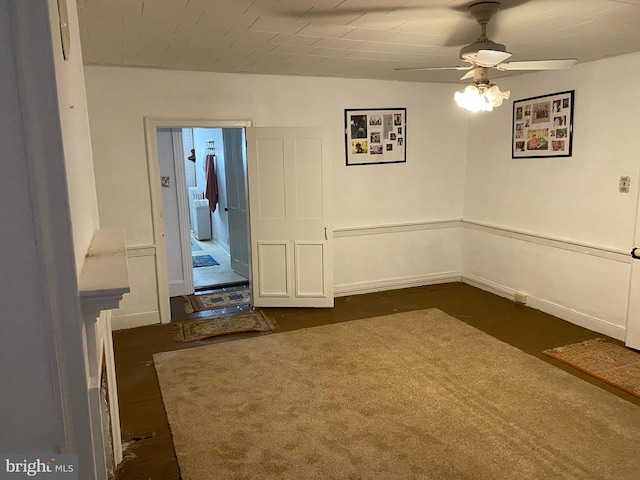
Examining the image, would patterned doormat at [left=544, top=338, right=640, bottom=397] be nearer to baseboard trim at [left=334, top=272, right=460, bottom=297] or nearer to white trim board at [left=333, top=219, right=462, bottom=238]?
baseboard trim at [left=334, top=272, right=460, bottom=297]

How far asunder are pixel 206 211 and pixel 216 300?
13.8ft

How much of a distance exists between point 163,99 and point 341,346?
2.79 meters

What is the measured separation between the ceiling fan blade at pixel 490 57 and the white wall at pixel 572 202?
1870 millimetres

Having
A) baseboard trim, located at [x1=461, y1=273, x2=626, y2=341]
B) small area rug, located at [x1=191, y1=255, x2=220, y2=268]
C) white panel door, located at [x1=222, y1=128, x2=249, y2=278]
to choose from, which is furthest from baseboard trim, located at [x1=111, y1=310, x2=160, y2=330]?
baseboard trim, located at [x1=461, y1=273, x2=626, y2=341]

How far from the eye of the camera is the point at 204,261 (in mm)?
7516

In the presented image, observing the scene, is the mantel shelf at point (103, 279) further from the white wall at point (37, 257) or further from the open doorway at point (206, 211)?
the open doorway at point (206, 211)

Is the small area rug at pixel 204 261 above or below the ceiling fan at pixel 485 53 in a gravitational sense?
below

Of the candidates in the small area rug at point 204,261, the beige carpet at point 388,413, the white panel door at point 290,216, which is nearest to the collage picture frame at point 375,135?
the white panel door at point 290,216

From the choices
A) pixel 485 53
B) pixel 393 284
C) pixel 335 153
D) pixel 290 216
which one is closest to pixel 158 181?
pixel 290 216

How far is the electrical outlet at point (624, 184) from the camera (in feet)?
12.8

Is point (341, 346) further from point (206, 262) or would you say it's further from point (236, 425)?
point (206, 262)

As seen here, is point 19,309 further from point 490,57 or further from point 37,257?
point 490,57

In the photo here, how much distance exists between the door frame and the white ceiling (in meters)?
0.49

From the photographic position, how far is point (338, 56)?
3947mm
